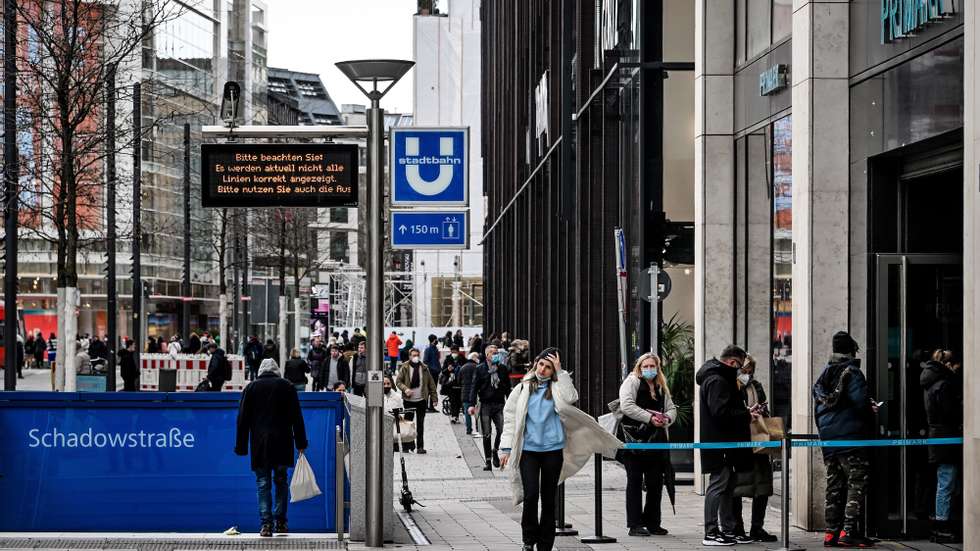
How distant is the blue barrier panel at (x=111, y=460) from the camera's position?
1282cm

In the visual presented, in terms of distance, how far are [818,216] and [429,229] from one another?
4185mm

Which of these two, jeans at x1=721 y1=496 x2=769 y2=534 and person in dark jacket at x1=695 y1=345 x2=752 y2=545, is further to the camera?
jeans at x1=721 y1=496 x2=769 y2=534

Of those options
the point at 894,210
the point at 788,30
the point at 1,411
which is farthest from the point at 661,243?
the point at 1,411

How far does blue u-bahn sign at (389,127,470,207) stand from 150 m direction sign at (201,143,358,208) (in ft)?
4.07

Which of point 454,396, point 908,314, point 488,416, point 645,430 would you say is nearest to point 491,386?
point 488,416

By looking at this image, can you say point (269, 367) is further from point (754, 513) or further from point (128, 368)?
point (128, 368)

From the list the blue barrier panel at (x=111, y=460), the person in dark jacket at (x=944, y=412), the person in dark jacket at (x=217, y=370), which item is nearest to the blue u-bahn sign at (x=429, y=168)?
the blue barrier panel at (x=111, y=460)

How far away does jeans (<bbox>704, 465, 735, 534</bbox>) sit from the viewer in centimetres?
1263

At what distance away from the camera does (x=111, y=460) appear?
12.9m

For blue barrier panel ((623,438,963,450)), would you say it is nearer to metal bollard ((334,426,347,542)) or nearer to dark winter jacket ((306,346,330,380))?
metal bollard ((334,426,347,542))

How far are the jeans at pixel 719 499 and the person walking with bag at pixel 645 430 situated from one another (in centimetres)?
84

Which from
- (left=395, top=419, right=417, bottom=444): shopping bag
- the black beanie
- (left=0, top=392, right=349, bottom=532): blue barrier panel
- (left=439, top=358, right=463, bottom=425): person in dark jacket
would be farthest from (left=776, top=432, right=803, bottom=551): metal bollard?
(left=439, top=358, right=463, bottom=425): person in dark jacket

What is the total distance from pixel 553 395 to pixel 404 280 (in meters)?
84.8

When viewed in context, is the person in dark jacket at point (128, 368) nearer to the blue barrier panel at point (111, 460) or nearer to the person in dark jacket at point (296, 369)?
the person in dark jacket at point (296, 369)
